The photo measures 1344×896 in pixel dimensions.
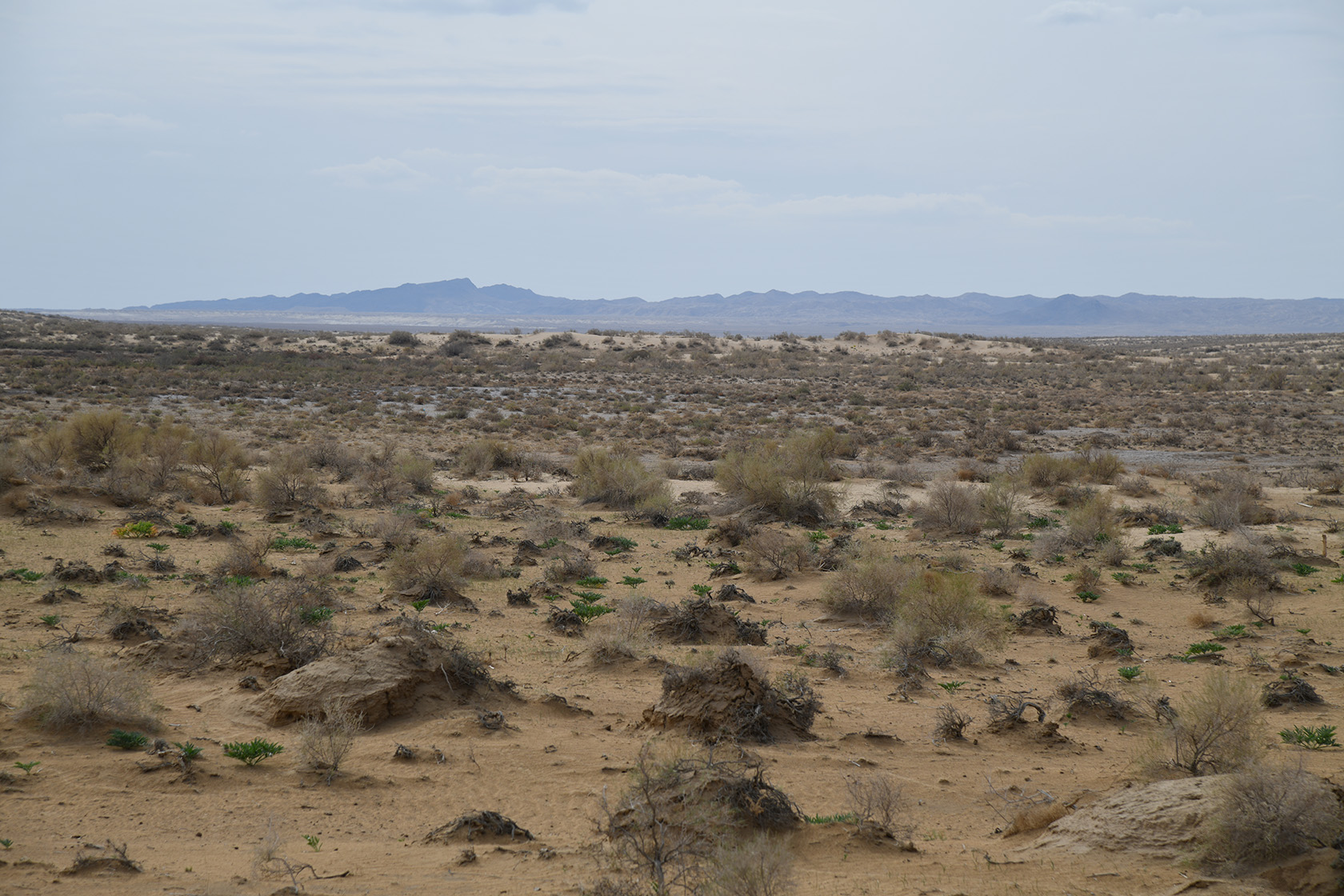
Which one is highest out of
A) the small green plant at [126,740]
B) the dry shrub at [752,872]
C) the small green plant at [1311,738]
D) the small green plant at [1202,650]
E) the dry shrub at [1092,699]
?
the dry shrub at [752,872]

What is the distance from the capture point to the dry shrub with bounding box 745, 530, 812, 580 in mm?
14750

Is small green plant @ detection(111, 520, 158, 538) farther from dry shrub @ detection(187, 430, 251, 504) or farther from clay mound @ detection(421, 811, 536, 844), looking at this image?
clay mound @ detection(421, 811, 536, 844)

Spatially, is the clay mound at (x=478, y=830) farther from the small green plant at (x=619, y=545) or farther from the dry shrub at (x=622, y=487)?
the dry shrub at (x=622, y=487)

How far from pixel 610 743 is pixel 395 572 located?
6.13 metres

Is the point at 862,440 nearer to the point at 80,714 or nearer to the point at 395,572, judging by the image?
the point at 395,572

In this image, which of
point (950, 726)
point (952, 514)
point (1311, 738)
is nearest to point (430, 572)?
point (950, 726)

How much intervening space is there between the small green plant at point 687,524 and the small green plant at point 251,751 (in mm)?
12400

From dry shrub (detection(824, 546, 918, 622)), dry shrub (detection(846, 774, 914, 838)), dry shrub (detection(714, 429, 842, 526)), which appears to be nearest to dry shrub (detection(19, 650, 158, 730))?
dry shrub (detection(846, 774, 914, 838))

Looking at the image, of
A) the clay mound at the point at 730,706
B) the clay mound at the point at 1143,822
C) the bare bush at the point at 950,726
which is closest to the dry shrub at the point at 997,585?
the bare bush at the point at 950,726

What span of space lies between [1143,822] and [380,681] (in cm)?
659

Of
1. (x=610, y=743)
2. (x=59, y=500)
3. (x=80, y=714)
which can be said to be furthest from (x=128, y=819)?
(x=59, y=500)

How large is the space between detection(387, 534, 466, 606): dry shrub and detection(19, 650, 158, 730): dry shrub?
5142 mm

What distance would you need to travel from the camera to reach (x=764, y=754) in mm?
7438

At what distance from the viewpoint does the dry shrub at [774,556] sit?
48.4ft
